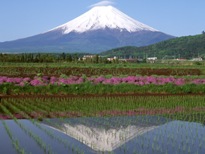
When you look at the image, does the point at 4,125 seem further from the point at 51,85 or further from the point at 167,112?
the point at 51,85

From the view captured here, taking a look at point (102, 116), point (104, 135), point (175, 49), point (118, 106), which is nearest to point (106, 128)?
point (104, 135)

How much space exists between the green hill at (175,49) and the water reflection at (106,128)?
12458 cm

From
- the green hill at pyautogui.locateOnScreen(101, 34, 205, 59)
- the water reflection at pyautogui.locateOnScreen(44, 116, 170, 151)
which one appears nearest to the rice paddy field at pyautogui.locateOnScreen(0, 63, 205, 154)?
the water reflection at pyautogui.locateOnScreen(44, 116, 170, 151)

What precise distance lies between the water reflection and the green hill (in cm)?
12458

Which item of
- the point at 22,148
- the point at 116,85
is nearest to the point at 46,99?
the point at 116,85

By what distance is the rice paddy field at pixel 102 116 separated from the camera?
7398 millimetres

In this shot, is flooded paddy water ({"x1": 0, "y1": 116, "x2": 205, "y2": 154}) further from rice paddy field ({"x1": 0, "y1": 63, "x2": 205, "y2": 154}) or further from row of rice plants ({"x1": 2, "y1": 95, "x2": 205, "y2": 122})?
row of rice plants ({"x1": 2, "y1": 95, "x2": 205, "y2": 122})

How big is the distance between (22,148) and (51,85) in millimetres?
9757

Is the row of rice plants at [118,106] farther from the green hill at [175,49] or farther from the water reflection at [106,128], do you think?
the green hill at [175,49]

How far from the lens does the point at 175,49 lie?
146500mm

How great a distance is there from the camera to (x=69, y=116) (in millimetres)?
10875

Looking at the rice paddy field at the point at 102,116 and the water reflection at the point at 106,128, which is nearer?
the rice paddy field at the point at 102,116

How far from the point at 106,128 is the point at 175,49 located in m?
140

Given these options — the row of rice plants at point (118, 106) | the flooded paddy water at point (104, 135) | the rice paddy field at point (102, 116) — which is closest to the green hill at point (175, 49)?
the rice paddy field at point (102, 116)
